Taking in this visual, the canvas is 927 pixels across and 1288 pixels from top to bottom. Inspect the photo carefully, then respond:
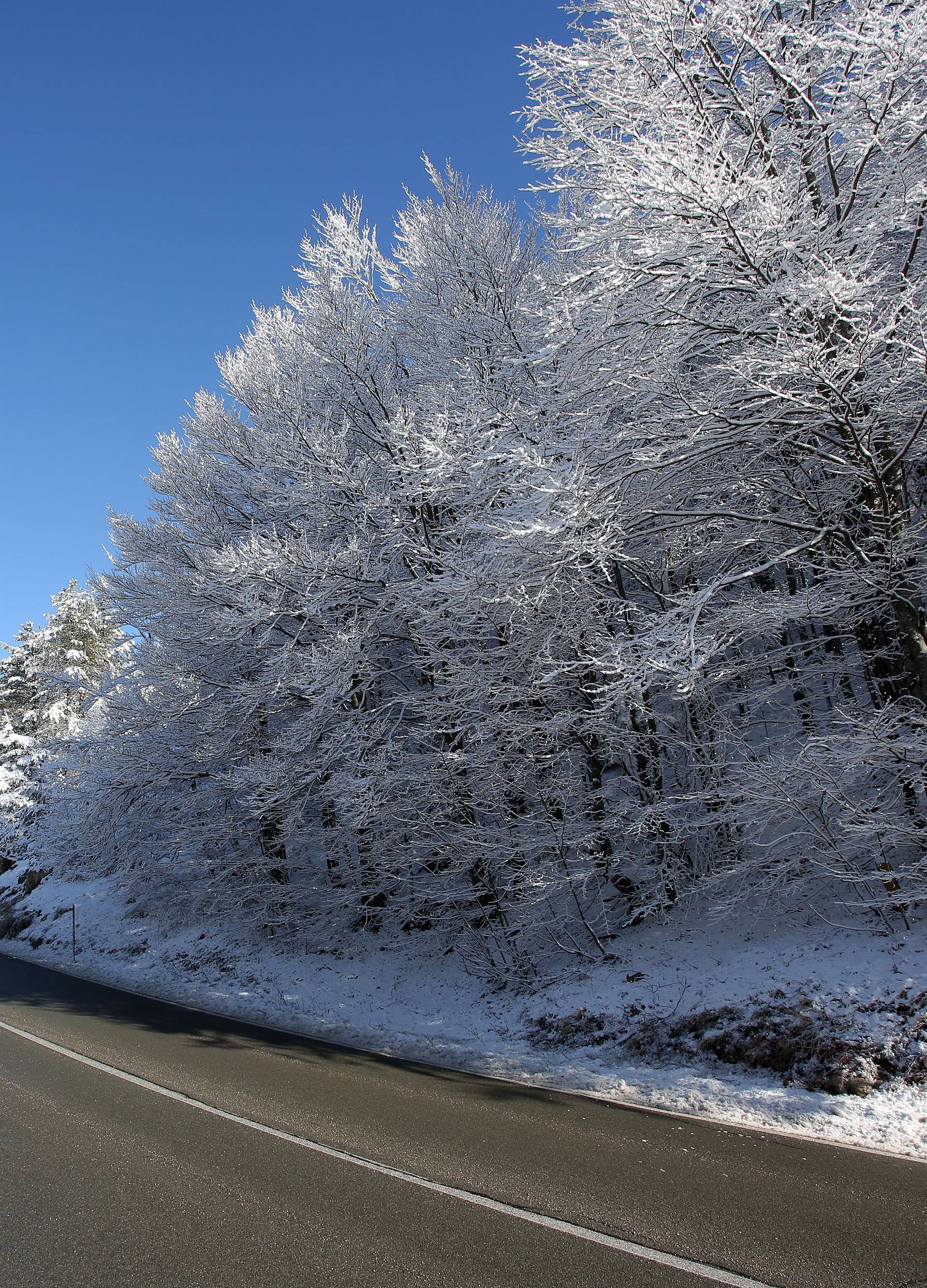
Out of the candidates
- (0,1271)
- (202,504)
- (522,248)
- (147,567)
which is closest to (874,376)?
(522,248)

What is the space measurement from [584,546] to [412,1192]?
195 inches

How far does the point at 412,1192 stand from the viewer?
13.7 ft

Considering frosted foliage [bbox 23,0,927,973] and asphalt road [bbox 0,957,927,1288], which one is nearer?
asphalt road [bbox 0,957,927,1288]

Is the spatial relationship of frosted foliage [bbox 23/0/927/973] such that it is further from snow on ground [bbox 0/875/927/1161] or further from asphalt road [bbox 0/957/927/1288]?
asphalt road [bbox 0/957/927/1288]

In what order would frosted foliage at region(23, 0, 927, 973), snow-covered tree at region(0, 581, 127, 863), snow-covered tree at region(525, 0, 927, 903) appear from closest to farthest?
snow-covered tree at region(525, 0, 927, 903)
frosted foliage at region(23, 0, 927, 973)
snow-covered tree at region(0, 581, 127, 863)

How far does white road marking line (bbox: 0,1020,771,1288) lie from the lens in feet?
10.8

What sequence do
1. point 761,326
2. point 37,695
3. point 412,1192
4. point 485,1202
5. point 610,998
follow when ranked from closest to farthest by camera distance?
point 485,1202 < point 412,1192 < point 761,326 < point 610,998 < point 37,695

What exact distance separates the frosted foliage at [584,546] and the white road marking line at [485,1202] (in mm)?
3419

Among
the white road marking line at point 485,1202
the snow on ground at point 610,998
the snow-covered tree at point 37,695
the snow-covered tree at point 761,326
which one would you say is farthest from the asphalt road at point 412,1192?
the snow-covered tree at point 37,695

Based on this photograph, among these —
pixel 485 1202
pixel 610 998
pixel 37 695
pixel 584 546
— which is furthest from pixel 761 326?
pixel 37 695

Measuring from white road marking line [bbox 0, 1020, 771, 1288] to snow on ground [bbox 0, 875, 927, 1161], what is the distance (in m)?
2.14

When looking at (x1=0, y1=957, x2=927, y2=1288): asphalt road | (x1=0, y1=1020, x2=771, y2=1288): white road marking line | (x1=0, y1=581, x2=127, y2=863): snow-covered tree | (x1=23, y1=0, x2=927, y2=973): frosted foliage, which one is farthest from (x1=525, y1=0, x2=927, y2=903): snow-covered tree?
(x1=0, y1=581, x2=127, y2=863): snow-covered tree

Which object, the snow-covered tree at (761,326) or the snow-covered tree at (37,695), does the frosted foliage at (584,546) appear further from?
the snow-covered tree at (37,695)

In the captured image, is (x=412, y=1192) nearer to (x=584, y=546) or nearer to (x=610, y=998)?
(x=610, y=998)
